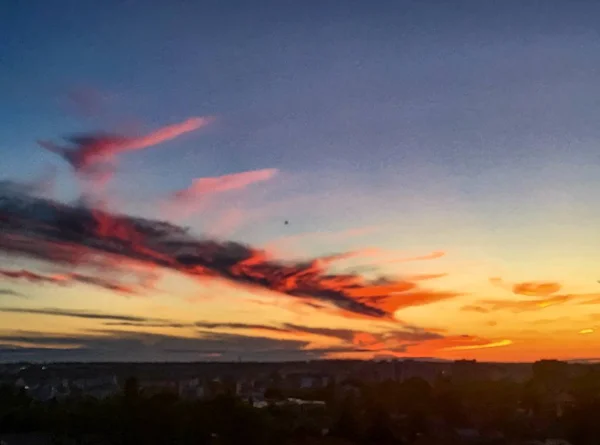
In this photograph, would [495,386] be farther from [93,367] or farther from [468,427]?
[93,367]

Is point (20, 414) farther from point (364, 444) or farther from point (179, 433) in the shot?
point (364, 444)

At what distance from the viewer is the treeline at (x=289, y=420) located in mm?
38812

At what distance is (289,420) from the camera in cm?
4572

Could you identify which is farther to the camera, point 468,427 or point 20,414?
point 468,427

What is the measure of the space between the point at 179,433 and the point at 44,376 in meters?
51.6

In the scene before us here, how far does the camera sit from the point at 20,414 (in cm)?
4591

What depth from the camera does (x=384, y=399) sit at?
194ft

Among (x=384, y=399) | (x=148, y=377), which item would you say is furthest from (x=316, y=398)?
(x=148, y=377)

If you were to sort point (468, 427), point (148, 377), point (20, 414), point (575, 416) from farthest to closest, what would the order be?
1. point (148, 377)
2. point (468, 427)
3. point (20, 414)
4. point (575, 416)

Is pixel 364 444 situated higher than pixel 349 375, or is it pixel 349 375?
pixel 349 375

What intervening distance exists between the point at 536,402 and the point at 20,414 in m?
38.2

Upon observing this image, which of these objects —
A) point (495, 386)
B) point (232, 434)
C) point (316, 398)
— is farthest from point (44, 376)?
point (232, 434)

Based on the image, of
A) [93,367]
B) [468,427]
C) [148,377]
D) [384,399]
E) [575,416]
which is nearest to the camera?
[575,416]

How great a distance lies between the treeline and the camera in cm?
3881
